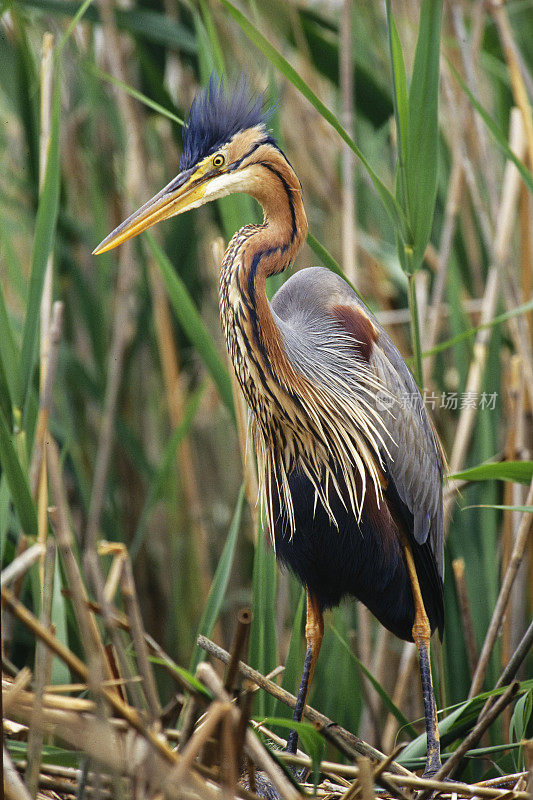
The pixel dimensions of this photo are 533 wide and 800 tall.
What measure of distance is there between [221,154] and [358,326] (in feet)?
1.47

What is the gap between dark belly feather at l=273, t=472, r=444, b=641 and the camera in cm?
169

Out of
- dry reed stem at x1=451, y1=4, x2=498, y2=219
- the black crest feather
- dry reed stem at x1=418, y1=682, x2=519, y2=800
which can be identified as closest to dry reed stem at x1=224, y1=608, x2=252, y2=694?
dry reed stem at x1=418, y1=682, x2=519, y2=800

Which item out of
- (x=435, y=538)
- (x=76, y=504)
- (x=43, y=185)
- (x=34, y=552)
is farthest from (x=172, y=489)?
(x=34, y=552)

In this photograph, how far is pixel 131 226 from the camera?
4.67 ft

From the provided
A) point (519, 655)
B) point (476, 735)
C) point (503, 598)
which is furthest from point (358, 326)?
point (476, 735)

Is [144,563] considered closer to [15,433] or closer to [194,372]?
[194,372]

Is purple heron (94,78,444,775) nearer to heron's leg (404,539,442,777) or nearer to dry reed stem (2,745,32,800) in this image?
heron's leg (404,539,442,777)

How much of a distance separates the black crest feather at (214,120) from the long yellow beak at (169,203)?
0.04m

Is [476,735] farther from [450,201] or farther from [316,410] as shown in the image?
[450,201]

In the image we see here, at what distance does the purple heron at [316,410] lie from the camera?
1486 mm

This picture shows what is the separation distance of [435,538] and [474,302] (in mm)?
844

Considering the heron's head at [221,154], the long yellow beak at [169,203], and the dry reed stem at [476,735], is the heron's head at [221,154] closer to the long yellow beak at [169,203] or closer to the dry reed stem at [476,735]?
the long yellow beak at [169,203]

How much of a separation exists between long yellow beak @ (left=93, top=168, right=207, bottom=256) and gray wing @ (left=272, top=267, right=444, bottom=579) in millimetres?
308

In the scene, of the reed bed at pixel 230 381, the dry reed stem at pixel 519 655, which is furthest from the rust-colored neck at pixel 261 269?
the dry reed stem at pixel 519 655
